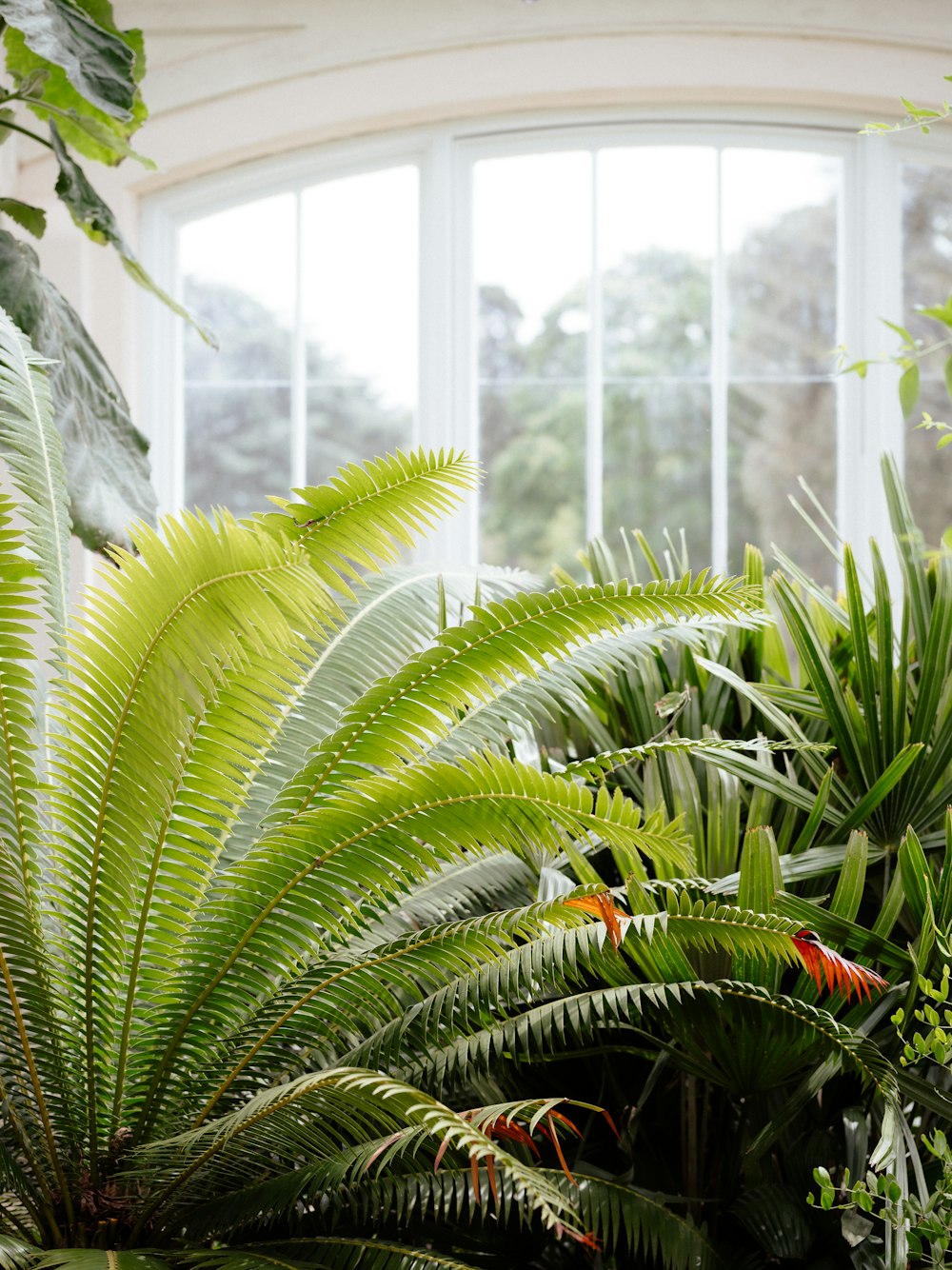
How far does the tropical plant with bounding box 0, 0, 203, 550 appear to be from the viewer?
169 centimetres

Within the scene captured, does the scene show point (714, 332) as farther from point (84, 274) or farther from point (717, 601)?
point (717, 601)

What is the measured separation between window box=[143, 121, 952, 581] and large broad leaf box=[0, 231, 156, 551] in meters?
1.27

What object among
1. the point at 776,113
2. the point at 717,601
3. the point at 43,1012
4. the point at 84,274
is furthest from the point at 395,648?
the point at 776,113

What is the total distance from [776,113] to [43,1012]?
293cm

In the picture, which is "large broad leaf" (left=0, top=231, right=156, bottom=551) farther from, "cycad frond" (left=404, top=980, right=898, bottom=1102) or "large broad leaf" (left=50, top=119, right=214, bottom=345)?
"cycad frond" (left=404, top=980, right=898, bottom=1102)

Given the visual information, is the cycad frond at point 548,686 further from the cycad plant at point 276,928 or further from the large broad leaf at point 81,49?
the large broad leaf at point 81,49

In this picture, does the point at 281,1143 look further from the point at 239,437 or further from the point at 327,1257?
the point at 239,437

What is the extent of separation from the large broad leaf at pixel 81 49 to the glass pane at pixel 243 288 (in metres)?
1.47

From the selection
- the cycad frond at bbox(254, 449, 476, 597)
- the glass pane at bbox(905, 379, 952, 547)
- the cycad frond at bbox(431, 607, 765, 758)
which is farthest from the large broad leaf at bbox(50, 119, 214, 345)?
the glass pane at bbox(905, 379, 952, 547)

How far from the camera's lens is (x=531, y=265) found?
10.5ft

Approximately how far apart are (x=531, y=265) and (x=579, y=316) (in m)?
0.20

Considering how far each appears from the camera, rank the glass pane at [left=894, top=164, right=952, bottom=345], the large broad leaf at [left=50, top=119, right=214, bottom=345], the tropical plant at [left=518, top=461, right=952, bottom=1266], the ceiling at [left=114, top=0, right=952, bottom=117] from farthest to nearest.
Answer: the glass pane at [left=894, top=164, right=952, bottom=345]
the ceiling at [left=114, top=0, right=952, bottom=117]
the large broad leaf at [left=50, top=119, right=214, bottom=345]
the tropical plant at [left=518, top=461, right=952, bottom=1266]

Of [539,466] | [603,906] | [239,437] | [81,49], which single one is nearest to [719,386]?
[539,466]

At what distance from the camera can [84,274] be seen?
2994mm
